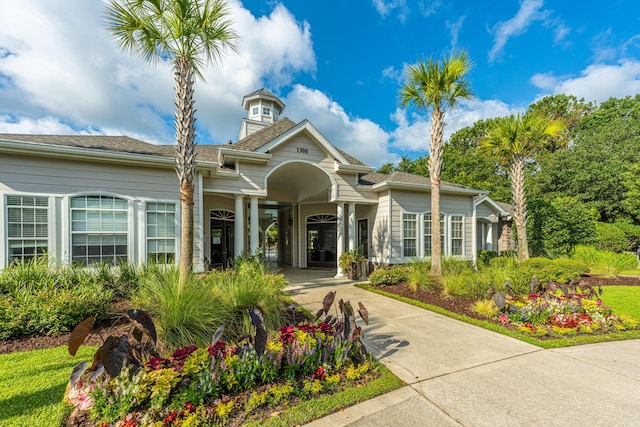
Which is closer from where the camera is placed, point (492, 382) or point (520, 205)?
point (492, 382)

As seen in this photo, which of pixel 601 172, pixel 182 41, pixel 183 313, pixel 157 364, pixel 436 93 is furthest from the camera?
pixel 601 172

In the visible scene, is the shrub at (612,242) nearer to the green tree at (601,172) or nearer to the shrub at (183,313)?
the green tree at (601,172)

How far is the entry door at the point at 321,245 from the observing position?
48.1ft

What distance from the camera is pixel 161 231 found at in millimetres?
7980

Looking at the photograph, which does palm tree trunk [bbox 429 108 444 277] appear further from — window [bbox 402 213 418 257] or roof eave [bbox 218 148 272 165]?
roof eave [bbox 218 148 272 165]

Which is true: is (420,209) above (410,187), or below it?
below

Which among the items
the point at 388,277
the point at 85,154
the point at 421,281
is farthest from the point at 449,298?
the point at 85,154

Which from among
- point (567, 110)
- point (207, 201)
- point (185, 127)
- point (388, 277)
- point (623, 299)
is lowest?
point (623, 299)

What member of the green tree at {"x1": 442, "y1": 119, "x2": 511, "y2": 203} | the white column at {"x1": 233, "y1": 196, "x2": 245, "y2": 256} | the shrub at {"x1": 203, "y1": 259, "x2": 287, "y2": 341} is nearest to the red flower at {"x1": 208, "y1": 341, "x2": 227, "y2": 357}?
the shrub at {"x1": 203, "y1": 259, "x2": 287, "y2": 341}

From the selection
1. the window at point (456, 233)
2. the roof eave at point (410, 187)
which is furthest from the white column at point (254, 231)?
the window at point (456, 233)

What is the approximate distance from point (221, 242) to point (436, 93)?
1087 centimetres

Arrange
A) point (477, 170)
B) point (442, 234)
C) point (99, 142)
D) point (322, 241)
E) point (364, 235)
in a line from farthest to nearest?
1. point (477, 170)
2. point (322, 241)
3. point (364, 235)
4. point (442, 234)
5. point (99, 142)

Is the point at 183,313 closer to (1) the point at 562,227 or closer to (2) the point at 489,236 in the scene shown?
(1) the point at 562,227

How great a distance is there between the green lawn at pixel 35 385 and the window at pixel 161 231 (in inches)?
150
